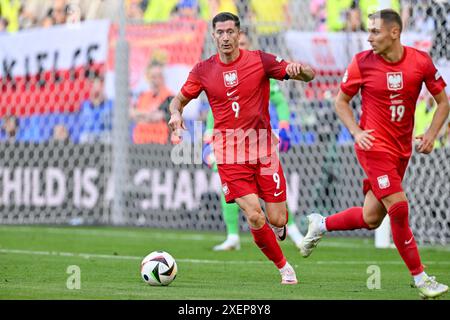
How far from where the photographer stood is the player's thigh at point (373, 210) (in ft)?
26.7

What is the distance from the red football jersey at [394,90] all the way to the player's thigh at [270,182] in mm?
936

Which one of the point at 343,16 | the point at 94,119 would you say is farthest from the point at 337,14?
the point at 94,119

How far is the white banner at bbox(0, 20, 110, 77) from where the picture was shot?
16.0 m

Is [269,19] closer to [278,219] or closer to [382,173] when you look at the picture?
[278,219]

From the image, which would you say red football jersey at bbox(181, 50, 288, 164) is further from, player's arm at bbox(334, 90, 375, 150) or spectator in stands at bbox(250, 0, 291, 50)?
spectator in stands at bbox(250, 0, 291, 50)

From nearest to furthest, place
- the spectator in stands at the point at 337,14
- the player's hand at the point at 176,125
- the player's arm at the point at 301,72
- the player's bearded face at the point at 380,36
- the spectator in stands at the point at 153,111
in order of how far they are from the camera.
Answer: the player's bearded face at the point at 380,36 < the player's hand at the point at 176,125 < the player's arm at the point at 301,72 < the spectator in stands at the point at 337,14 < the spectator in stands at the point at 153,111

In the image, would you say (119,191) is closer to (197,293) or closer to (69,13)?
(69,13)

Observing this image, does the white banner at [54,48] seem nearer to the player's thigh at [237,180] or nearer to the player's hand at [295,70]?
the player's thigh at [237,180]

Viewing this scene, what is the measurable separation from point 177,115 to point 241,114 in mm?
576

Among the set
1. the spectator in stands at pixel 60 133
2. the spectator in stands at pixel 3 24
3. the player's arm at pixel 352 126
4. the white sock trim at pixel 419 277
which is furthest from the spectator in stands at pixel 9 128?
the white sock trim at pixel 419 277

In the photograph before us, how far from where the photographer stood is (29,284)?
25.6 feet

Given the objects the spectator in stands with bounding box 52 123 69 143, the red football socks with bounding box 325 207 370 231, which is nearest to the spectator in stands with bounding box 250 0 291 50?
the spectator in stands with bounding box 52 123 69 143

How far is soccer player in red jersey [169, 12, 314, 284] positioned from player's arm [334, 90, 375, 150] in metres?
0.58

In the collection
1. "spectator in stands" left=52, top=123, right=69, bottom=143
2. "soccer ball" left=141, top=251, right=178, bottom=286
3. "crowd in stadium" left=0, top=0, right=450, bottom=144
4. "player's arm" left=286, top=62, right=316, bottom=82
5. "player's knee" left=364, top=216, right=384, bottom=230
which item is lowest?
"soccer ball" left=141, top=251, right=178, bottom=286
